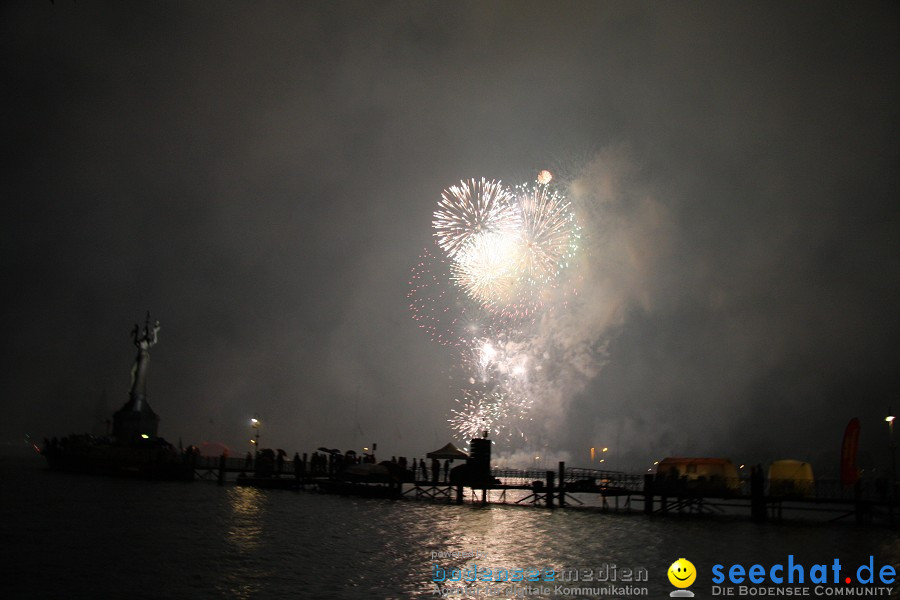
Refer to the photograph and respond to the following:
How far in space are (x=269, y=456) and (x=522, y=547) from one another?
156 ft

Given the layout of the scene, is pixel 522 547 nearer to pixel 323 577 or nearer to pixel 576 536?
pixel 576 536

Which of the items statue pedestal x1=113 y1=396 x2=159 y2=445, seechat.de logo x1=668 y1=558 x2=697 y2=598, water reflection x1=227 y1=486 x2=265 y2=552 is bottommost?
water reflection x1=227 y1=486 x2=265 y2=552

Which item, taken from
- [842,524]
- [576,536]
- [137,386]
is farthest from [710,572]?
[137,386]

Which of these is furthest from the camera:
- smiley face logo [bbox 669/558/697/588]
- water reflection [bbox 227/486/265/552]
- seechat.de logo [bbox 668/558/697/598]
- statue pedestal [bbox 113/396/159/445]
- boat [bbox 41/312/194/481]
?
statue pedestal [bbox 113/396/159/445]

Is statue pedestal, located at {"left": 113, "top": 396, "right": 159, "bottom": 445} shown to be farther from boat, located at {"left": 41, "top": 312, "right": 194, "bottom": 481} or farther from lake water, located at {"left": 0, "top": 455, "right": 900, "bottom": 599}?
lake water, located at {"left": 0, "top": 455, "right": 900, "bottom": 599}

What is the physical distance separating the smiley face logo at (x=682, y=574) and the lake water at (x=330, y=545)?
0.39 meters

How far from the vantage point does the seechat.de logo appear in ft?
76.4

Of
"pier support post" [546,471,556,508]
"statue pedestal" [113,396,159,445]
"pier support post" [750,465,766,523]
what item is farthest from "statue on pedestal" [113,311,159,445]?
"pier support post" [750,465,766,523]

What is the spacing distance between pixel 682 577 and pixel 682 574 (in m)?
0.35

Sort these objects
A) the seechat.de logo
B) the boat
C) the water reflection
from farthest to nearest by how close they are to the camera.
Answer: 1. the boat
2. the water reflection
3. the seechat.de logo

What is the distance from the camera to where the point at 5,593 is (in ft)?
64.2

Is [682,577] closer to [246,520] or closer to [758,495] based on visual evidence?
[246,520]

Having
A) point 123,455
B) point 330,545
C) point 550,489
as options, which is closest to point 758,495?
point 550,489

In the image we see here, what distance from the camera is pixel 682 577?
84.2ft
